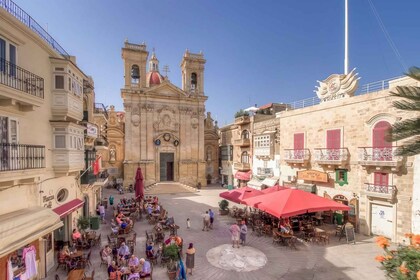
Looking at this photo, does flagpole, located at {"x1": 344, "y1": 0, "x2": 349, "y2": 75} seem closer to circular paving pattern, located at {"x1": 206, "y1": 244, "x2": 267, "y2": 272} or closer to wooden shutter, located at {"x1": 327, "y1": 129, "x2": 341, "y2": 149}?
wooden shutter, located at {"x1": 327, "y1": 129, "x2": 341, "y2": 149}

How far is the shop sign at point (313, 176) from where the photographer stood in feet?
58.1

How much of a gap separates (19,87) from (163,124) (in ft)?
87.5

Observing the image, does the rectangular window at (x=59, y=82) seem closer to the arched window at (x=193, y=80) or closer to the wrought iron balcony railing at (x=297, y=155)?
the wrought iron balcony railing at (x=297, y=155)

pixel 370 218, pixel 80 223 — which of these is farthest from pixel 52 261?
pixel 370 218

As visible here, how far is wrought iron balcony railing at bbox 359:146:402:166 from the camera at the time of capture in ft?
43.7

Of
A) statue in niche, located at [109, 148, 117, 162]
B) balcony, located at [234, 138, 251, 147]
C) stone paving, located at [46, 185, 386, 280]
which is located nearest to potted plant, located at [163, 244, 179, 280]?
stone paving, located at [46, 185, 386, 280]

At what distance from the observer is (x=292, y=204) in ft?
40.9

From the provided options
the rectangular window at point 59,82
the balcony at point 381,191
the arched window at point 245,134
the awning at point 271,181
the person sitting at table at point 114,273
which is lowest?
the person sitting at table at point 114,273

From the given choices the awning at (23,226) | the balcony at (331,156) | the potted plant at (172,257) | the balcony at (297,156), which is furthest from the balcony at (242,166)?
the awning at (23,226)

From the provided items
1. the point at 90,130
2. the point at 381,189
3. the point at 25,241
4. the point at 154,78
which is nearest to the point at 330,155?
the point at 381,189

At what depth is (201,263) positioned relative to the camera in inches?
429

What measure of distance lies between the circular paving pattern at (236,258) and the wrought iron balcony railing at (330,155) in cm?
904

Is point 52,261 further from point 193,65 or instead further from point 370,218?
point 193,65

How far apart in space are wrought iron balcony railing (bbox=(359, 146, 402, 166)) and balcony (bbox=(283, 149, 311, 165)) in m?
4.50
